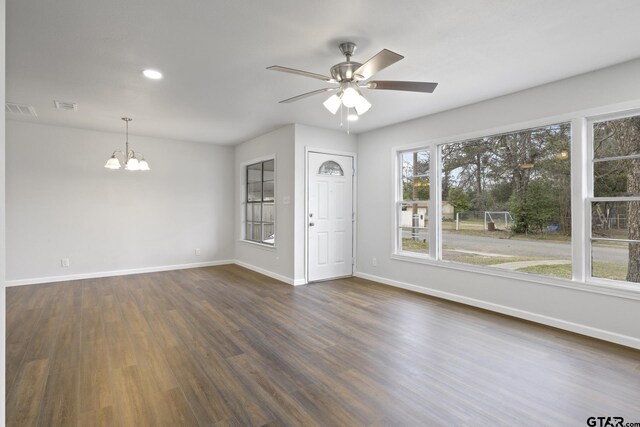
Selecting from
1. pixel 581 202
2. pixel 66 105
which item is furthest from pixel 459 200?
pixel 66 105

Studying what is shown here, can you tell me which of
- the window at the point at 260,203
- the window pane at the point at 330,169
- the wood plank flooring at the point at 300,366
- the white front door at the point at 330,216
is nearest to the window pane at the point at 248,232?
the window at the point at 260,203

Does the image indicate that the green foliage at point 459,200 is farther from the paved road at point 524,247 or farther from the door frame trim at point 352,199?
the door frame trim at point 352,199

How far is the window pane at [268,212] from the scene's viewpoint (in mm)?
6110

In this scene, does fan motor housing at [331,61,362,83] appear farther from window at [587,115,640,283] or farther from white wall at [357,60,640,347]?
window at [587,115,640,283]

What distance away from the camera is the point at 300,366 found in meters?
2.62

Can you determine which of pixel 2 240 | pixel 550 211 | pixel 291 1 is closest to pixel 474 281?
pixel 550 211

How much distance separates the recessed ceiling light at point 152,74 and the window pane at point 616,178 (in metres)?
4.50

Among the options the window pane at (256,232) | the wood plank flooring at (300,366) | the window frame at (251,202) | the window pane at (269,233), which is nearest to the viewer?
the wood plank flooring at (300,366)

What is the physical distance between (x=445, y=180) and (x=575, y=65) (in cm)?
196

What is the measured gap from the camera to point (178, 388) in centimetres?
229

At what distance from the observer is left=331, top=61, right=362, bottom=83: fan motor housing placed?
104 inches

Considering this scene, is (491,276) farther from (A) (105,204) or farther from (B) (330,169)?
(A) (105,204)

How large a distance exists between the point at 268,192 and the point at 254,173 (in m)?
0.79

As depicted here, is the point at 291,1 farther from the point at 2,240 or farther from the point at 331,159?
the point at 331,159
